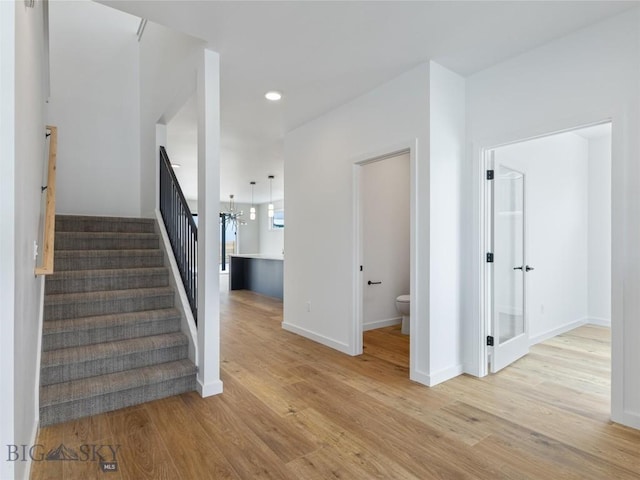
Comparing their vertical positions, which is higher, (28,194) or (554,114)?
(554,114)

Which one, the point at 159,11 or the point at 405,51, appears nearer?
the point at 159,11

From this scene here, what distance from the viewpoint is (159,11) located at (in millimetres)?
2324

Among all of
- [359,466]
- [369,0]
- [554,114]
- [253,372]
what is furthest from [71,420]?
[554,114]

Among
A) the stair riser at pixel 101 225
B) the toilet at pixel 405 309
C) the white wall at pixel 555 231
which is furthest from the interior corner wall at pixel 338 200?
the stair riser at pixel 101 225

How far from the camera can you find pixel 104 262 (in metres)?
3.69

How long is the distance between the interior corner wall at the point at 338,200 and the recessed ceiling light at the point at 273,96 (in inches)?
25.6

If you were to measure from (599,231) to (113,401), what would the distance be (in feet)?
20.0

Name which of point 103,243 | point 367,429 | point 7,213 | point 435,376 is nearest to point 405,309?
point 435,376

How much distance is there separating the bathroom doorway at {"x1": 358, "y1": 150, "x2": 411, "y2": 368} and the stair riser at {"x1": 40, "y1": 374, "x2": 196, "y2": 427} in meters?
2.45

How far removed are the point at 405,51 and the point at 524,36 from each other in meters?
0.85

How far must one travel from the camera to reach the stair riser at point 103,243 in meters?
3.78

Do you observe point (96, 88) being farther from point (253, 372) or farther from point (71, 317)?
point (253, 372)

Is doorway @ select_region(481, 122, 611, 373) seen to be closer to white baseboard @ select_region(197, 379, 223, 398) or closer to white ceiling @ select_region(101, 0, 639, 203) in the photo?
white ceiling @ select_region(101, 0, 639, 203)

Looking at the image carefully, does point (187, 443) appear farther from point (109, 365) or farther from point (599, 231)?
point (599, 231)
